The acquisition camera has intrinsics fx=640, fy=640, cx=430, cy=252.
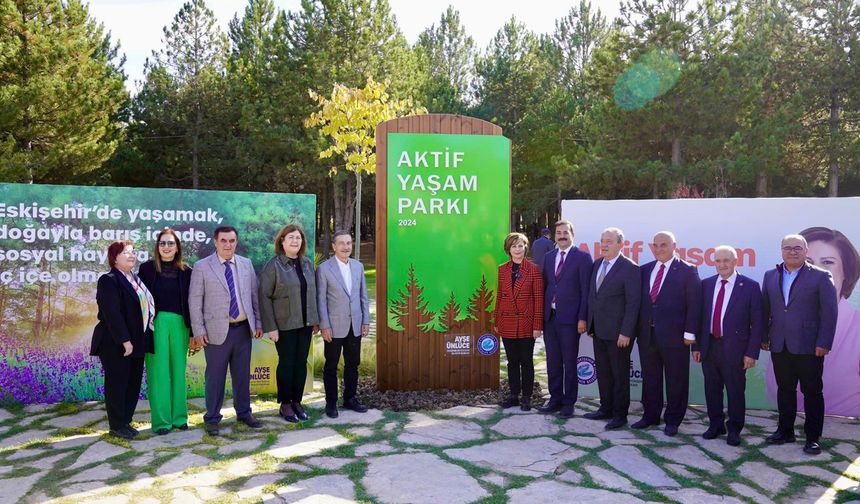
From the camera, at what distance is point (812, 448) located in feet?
15.6

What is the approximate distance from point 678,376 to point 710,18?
19.5 metres

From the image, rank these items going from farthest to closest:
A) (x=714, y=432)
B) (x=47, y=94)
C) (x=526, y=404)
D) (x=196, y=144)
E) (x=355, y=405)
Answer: (x=196, y=144)
(x=47, y=94)
(x=526, y=404)
(x=355, y=405)
(x=714, y=432)

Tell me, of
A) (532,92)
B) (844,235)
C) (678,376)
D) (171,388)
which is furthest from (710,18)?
(171,388)

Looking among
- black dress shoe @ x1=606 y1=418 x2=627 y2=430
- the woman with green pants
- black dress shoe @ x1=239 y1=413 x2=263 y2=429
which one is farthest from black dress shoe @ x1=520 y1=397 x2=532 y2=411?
the woman with green pants

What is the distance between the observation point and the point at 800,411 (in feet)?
19.5

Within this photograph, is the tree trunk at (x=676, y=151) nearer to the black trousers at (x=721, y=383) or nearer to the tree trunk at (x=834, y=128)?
the tree trunk at (x=834, y=128)

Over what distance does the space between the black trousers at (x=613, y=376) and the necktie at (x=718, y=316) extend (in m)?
0.70

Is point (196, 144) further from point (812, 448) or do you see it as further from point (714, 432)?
point (812, 448)

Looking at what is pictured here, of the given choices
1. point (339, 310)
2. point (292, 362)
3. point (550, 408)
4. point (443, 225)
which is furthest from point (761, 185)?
point (292, 362)

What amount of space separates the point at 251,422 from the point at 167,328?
103cm

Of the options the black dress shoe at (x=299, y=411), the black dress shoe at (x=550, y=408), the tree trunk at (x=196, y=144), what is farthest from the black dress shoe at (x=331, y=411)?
the tree trunk at (x=196, y=144)

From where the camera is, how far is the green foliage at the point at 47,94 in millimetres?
15992

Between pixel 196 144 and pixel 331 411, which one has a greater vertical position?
pixel 196 144

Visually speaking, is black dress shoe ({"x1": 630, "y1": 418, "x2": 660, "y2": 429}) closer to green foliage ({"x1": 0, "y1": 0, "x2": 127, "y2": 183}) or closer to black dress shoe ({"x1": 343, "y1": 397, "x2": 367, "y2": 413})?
black dress shoe ({"x1": 343, "y1": 397, "x2": 367, "y2": 413})
